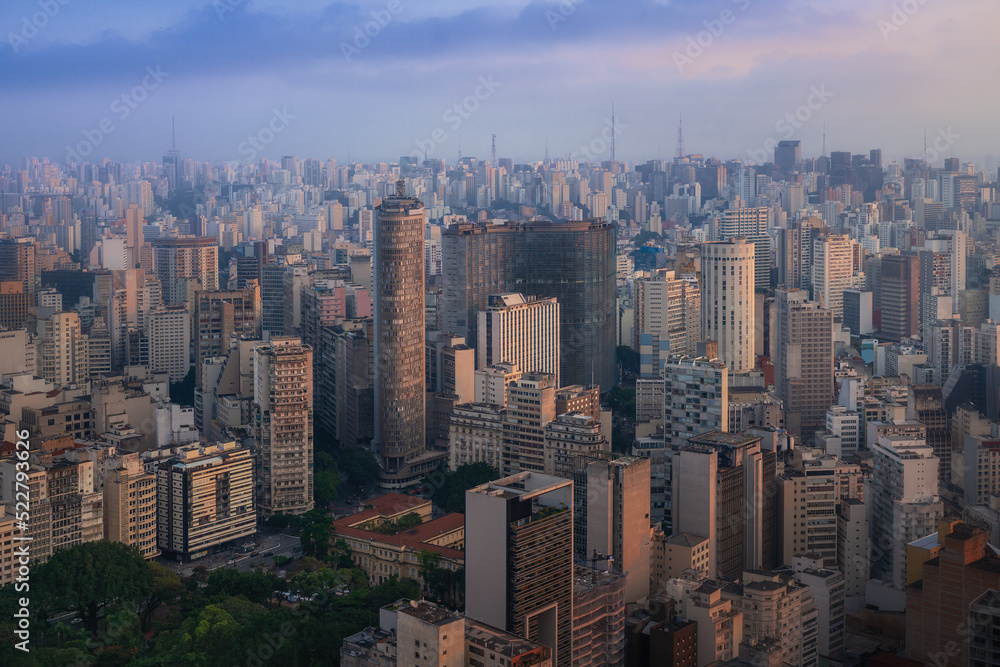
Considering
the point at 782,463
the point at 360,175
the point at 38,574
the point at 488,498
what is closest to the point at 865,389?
the point at 782,463

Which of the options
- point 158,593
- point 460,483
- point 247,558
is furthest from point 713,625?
point 247,558

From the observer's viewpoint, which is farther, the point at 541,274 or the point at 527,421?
the point at 541,274

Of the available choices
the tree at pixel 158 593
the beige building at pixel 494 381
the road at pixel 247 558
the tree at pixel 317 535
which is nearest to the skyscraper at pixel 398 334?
the beige building at pixel 494 381

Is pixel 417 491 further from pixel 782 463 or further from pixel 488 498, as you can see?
pixel 488 498

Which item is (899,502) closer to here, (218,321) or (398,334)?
(398,334)

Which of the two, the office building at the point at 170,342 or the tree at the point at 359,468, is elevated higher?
the office building at the point at 170,342

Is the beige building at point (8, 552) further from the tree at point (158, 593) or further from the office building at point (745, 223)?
the office building at point (745, 223)
